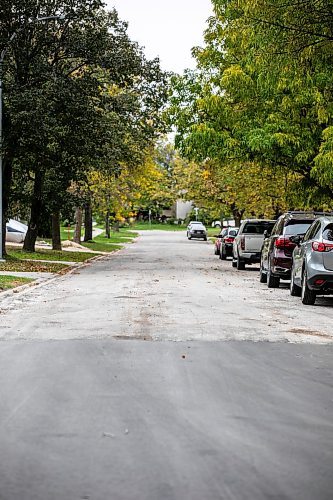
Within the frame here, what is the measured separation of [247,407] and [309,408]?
20.7 inches

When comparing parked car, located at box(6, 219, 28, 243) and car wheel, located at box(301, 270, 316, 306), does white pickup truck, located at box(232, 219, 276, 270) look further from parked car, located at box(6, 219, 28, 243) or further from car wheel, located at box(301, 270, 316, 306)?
parked car, located at box(6, 219, 28, 243)

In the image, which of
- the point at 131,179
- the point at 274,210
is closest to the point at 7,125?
the point at 131,179

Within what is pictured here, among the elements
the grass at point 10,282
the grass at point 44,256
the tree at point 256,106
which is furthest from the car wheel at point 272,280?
the grass at point 44,256

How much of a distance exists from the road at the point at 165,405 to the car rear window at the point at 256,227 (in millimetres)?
16126

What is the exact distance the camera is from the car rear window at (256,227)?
3106 centimetres

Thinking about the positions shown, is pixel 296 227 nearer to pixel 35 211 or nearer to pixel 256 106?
pixel 256 106

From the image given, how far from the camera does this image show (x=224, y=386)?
8109mm

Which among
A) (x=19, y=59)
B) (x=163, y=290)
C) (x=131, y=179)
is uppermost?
(x=19, y=59)

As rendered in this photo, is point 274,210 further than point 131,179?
Yes

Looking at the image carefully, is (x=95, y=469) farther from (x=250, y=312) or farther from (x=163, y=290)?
(x=163, y=290)

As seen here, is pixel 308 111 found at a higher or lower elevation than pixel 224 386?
higher

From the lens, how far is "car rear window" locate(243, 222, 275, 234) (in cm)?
3106

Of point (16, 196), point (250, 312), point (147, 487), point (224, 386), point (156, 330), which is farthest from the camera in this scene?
point (16, 196)

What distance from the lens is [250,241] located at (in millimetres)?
30156
